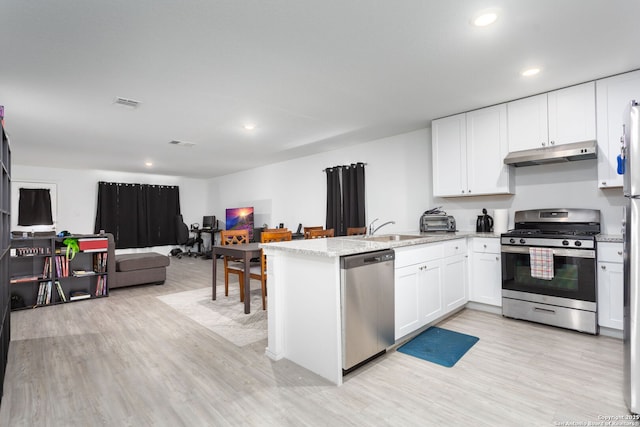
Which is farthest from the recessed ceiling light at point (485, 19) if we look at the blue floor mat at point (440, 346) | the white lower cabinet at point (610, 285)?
the blue floor mat at point (440, 346)

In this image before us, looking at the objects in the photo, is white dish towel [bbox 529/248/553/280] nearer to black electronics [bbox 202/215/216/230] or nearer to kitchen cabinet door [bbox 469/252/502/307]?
kitchen cabinet door [bbox 469/252/502/307]

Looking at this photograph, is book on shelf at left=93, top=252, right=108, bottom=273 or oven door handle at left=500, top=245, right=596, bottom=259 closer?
oven door handle at left=500, top=245, right=596, bottom=259

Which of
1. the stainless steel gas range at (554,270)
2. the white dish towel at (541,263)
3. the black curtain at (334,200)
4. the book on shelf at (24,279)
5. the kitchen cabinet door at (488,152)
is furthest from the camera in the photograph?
the black curtain at (334,200)

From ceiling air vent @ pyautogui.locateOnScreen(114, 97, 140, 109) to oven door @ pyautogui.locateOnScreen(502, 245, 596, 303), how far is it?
4.36 metres

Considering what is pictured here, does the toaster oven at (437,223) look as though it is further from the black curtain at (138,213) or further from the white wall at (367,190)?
the black curtain at (138,213)

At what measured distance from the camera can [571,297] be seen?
9.82 feet

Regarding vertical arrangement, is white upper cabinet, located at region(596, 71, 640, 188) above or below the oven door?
above

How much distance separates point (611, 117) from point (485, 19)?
191cm

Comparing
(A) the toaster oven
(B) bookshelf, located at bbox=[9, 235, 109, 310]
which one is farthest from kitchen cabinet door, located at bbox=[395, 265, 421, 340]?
(B) bookshelf, located at bbox=[9, 235, 109, 310]

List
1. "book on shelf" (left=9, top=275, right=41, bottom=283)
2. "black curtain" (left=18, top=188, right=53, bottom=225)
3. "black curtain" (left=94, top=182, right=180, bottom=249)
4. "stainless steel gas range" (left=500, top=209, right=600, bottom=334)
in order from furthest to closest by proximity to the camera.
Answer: "black curtain" (left=94, top=182, right=180, bottom=249) → "black curtain" (left=18, top=188, right=53, bottom=225) → "book on shelf" (left=9, top=275, right=41, bottom=283) → "stainless steel gas range" (left=500, top=209, right=600, bottom=334)

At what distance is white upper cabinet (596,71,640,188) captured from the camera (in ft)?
9.48

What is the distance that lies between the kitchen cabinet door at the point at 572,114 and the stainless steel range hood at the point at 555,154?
9 centimetres

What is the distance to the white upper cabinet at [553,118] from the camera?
3.09 m

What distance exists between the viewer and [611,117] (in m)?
2.96
